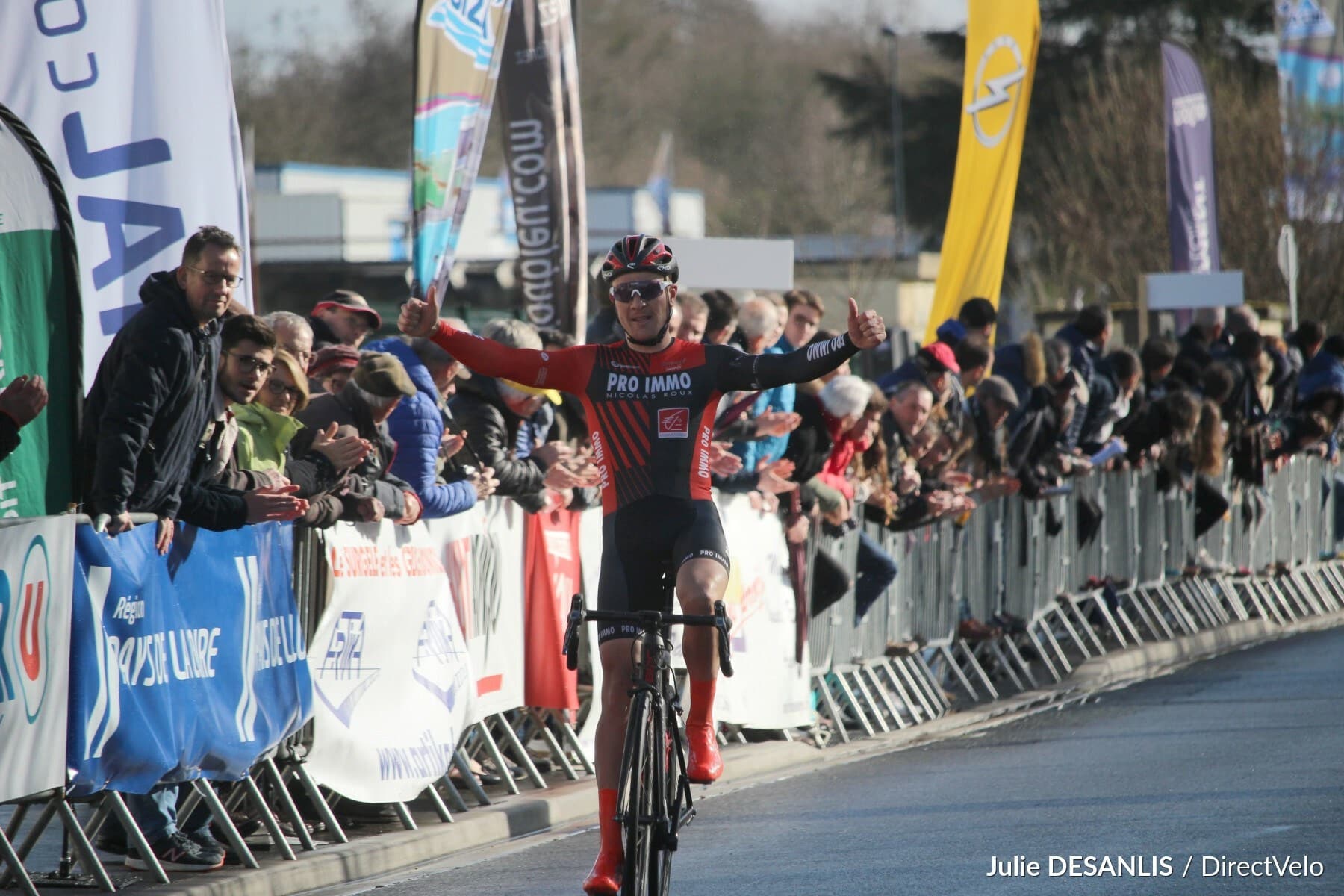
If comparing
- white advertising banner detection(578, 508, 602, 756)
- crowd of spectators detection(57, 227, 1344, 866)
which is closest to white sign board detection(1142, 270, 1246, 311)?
crowd of spectators detection(57, 227, 1344, 866)

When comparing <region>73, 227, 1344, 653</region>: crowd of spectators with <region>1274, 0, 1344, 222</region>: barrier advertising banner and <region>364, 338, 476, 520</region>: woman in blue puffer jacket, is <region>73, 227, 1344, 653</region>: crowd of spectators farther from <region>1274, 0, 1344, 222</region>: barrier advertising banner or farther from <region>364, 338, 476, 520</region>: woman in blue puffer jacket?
<region>1274, 0, 1344, 222</region>: barrier advertising banner

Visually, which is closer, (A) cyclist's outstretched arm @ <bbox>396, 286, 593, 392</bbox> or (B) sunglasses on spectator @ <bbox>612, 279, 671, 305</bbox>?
(B) sunglasses on spectator @ <bbox>612, 279, 671, 305</bbox>

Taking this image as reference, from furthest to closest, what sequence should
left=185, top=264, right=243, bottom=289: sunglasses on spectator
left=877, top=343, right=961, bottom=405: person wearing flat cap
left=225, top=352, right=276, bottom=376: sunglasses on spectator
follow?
1. left=877, top=343, right=961, bottom=405: person wearing flat cap
2. left=225, top=352, right=276, bottom=376: sunglasses on spectator
3. left=185, top=264, right=243, bottom=289: sunglasses on spectator

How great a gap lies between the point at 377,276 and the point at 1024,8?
33751mm

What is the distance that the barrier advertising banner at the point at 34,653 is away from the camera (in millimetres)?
7109

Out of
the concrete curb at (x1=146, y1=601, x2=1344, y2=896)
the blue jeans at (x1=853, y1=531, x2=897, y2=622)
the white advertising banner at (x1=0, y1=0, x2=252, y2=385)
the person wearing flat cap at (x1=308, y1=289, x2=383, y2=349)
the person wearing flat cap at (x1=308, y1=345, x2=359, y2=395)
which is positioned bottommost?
the concrete curb at (x1=146, y1=601, x2=1344, y2=896)

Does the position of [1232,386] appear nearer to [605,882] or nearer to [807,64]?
[605,882]

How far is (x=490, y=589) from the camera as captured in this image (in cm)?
1045

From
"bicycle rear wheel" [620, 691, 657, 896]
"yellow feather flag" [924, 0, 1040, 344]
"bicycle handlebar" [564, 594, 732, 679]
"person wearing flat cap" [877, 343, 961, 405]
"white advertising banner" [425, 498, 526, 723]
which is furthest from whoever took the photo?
"yellow feather flag" [924, 0, 1040, 344]

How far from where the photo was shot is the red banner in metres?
10.8

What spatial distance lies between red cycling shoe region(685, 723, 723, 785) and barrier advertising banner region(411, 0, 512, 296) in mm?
4799

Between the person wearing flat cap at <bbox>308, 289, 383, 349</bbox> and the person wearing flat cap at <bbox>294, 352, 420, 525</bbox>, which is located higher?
the person wearing flat cap at <bbox>308, 289, 383, 349</bbox>

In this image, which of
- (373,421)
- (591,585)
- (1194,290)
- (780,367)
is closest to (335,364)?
(373,421)

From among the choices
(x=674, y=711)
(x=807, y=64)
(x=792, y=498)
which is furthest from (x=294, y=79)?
(x=674, y=711)
